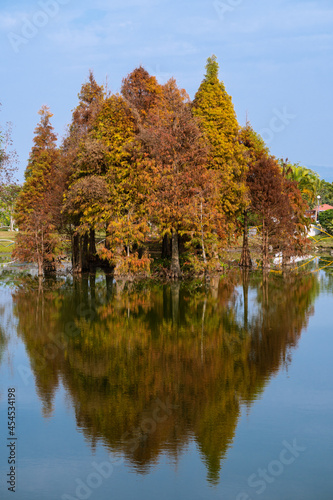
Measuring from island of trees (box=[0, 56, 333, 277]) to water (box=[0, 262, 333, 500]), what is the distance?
586 inches

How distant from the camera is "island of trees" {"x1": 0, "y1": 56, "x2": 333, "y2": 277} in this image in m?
44.2

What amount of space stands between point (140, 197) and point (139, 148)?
352cm

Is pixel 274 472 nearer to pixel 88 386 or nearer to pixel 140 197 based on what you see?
pixel 88 386

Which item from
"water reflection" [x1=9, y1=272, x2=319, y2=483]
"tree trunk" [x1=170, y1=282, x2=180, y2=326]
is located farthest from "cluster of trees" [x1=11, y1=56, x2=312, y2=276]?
"water reflection" [x1=9, y1=272, x2=319, y2=483]

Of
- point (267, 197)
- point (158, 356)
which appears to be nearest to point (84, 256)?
point (267, 197)

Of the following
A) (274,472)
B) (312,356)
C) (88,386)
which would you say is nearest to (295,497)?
(274,472)

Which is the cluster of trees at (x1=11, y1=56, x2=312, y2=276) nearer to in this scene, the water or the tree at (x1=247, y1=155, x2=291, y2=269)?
the tree at (x1=247, y1=155, x2=291, y2=269)

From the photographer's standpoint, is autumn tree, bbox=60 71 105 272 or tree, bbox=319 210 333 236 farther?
tree, bbox=319 210 333 236

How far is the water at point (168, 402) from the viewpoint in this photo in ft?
37.2

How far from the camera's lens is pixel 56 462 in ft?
39.4

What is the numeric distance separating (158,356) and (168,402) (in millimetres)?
5087

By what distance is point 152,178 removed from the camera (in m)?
44.0

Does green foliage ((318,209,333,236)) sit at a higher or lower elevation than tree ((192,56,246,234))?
lower

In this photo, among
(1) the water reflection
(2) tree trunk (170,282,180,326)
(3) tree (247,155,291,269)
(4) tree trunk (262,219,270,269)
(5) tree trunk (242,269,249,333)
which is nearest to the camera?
(1) the water reflection
